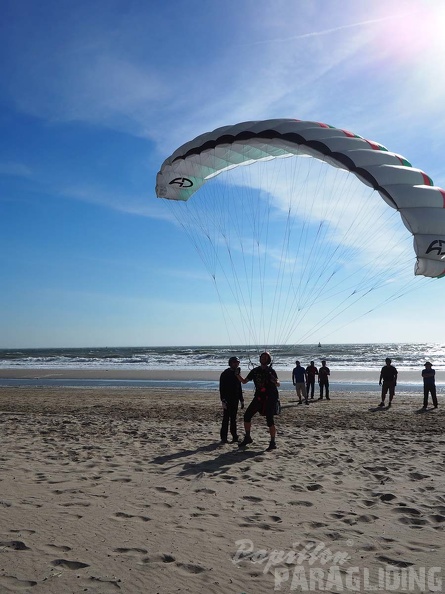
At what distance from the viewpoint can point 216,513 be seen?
14.1ft

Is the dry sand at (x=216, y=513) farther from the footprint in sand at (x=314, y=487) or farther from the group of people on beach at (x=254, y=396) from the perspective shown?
the group of people on beach at (x=254, y=396)

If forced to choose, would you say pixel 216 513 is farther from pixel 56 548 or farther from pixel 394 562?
pixel 394 562

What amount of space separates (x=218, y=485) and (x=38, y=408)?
9869 mm

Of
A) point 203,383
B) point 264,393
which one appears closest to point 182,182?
point 264,393

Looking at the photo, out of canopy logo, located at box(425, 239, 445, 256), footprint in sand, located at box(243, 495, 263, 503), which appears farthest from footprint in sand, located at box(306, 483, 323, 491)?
canopy logo, located at box(425, 239, 445, 256)

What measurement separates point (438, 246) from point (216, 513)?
6.19 metres

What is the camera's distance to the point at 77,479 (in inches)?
207

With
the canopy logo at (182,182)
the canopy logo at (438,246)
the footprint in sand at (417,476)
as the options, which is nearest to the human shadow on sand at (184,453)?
the footprint in sand at (417,476)

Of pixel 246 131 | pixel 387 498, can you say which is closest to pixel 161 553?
pixel 387 498

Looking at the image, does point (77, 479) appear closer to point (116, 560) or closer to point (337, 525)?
point (116, 560)

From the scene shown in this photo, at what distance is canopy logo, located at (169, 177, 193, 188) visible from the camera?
495 inches

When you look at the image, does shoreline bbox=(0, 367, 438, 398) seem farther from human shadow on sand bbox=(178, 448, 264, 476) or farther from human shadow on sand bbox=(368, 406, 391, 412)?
human shadow on sand bbox=(178, 448, 264, 476)

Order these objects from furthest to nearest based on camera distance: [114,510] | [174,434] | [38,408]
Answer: [38,408], [174,434], [114,510]

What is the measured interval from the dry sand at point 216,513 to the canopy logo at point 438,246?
324cm
